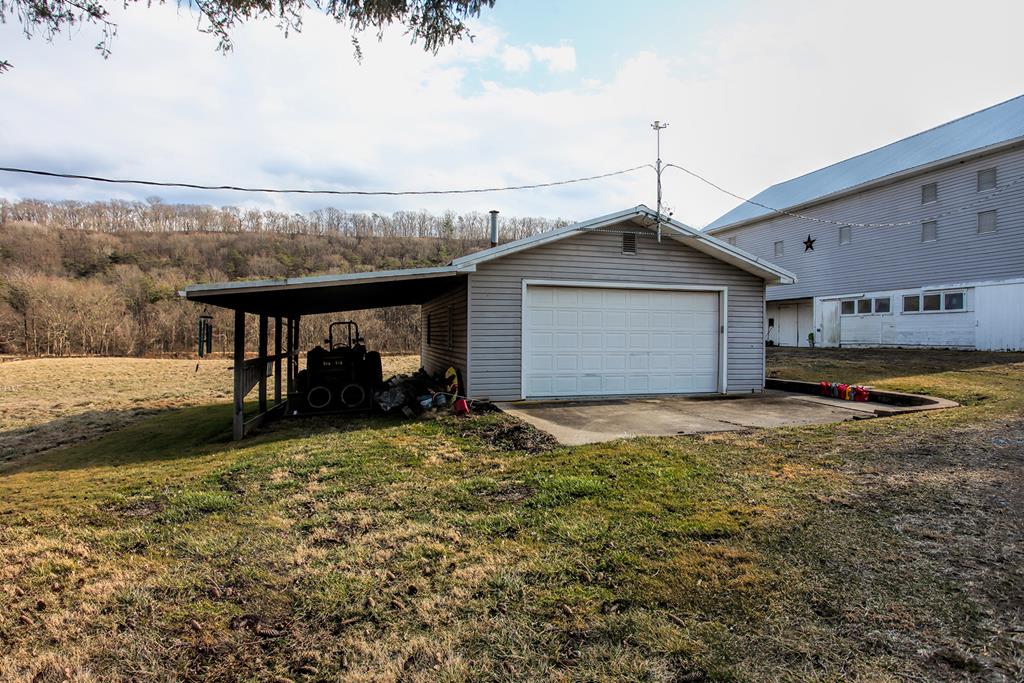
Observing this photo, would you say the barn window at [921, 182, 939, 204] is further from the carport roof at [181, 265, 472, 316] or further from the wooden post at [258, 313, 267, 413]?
the wooden post at [258, 313, 267, 413]

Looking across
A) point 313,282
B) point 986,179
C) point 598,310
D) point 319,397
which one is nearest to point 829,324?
point 986,179

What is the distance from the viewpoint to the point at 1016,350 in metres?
15.3

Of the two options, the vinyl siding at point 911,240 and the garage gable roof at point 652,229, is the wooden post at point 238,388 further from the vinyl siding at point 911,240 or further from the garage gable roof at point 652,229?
the vinyl siding at point 911,240

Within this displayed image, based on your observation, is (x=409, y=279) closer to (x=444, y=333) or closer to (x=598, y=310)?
(x=444, y=333)

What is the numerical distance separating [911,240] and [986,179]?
2746 millimetres

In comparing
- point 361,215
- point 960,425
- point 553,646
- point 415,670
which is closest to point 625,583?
point 553,646

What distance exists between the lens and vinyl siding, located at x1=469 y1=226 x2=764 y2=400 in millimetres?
9469

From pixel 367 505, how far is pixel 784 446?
446cm

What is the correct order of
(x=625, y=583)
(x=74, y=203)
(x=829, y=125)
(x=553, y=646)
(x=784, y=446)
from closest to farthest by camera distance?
(x=553, y=646) < (x=625, y=583) < (x=784, y=446) < (x=829, y=125) < (x=74, y=203)

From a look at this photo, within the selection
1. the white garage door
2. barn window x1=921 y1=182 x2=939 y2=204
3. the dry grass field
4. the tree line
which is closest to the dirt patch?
the white garage door

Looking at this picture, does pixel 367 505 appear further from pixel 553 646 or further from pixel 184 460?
pixel 184 460

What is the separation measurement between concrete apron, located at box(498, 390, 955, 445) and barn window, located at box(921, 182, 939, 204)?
45.1 ft

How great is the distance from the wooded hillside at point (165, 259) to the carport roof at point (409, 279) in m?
10.2

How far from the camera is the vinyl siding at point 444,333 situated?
10023 mm
